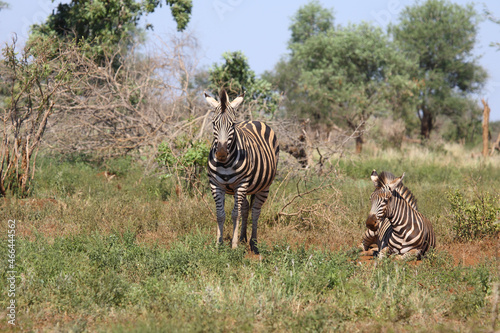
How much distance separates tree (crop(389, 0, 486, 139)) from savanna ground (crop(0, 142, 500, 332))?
2720 cm

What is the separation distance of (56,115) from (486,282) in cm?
1211

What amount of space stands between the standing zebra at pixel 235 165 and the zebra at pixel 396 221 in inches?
67.2

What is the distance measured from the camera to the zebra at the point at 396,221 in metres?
6.58

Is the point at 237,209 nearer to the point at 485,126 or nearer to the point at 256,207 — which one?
the point at 256,207

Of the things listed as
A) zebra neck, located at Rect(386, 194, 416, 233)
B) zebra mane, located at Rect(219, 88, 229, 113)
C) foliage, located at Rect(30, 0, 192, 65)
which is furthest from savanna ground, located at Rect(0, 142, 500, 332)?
foliage, located at Rect(30, 0, 192, 65)

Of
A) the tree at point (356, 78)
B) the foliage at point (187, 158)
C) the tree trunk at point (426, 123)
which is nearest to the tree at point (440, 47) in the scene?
the tree trunk at point (426, 123)

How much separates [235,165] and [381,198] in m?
2.03

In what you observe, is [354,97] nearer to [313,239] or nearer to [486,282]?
[313,239]

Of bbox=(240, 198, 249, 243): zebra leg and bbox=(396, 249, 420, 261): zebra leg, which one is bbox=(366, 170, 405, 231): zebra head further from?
bbox=(240, 198, 249, 243): zebra leg

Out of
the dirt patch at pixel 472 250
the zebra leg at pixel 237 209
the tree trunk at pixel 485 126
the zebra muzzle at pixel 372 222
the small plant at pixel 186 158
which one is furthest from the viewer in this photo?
the tree trunk at pixel 485 126

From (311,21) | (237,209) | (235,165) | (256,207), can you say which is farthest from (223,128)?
(311,21)

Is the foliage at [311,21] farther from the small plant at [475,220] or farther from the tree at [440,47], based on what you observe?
the small plant at [475,220]

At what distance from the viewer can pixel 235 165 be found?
687 cm

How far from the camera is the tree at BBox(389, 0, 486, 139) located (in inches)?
1331
